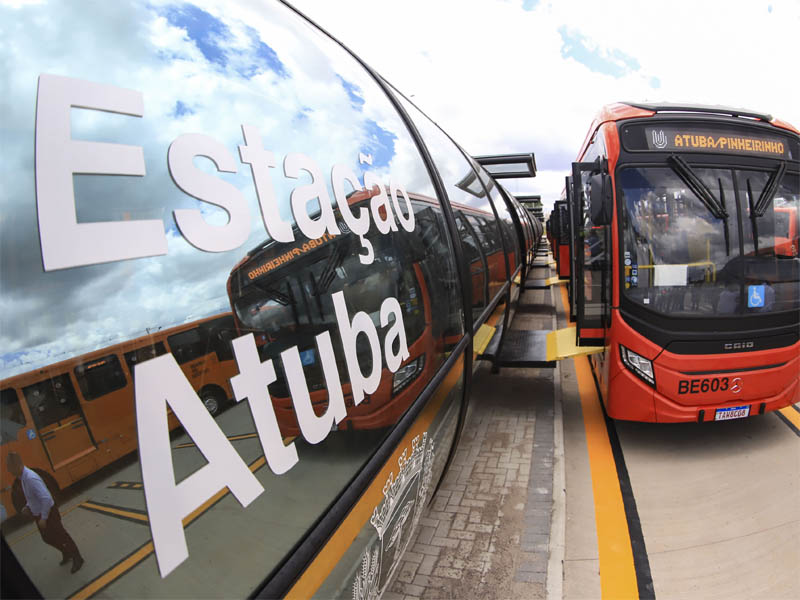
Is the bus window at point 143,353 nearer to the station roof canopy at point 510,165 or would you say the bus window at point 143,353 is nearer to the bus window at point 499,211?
the bus window at point 499,211

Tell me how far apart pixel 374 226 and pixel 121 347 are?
3.67ft

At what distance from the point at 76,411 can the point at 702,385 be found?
5.18 m

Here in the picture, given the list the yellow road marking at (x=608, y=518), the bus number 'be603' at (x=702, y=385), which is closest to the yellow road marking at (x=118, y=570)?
the yellow road marking at (x=608, y=518)

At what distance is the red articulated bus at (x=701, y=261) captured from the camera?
15.4 feet

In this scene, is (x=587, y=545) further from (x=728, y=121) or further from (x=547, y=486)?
(x=728, y=121)

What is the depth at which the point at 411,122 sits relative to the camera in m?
2.91

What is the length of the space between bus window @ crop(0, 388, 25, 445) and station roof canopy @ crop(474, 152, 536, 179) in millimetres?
13964

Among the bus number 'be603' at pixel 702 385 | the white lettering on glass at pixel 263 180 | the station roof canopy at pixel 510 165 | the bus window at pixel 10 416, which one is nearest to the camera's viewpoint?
the bus window at pixel 10 416

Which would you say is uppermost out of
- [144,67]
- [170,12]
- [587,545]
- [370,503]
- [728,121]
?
[728,121]

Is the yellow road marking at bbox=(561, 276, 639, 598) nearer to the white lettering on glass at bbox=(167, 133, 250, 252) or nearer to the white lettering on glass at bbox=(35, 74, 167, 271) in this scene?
the white lettering on glass at bbox=(167, 133, 250, 252)

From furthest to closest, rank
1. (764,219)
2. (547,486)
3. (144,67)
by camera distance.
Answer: (764,219), (547,486), (144,67)

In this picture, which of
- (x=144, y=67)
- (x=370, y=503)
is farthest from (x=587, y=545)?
(x=144, y=67)

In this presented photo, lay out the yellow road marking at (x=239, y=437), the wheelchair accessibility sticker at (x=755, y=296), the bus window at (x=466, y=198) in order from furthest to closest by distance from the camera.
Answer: the wheelchair accessibility sticker at (x=755, y=296) → the bus window at (x=466, y=198) → the yellow road marking at (x=239, y=437)

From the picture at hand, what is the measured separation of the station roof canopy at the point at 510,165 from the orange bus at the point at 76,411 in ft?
45.4
